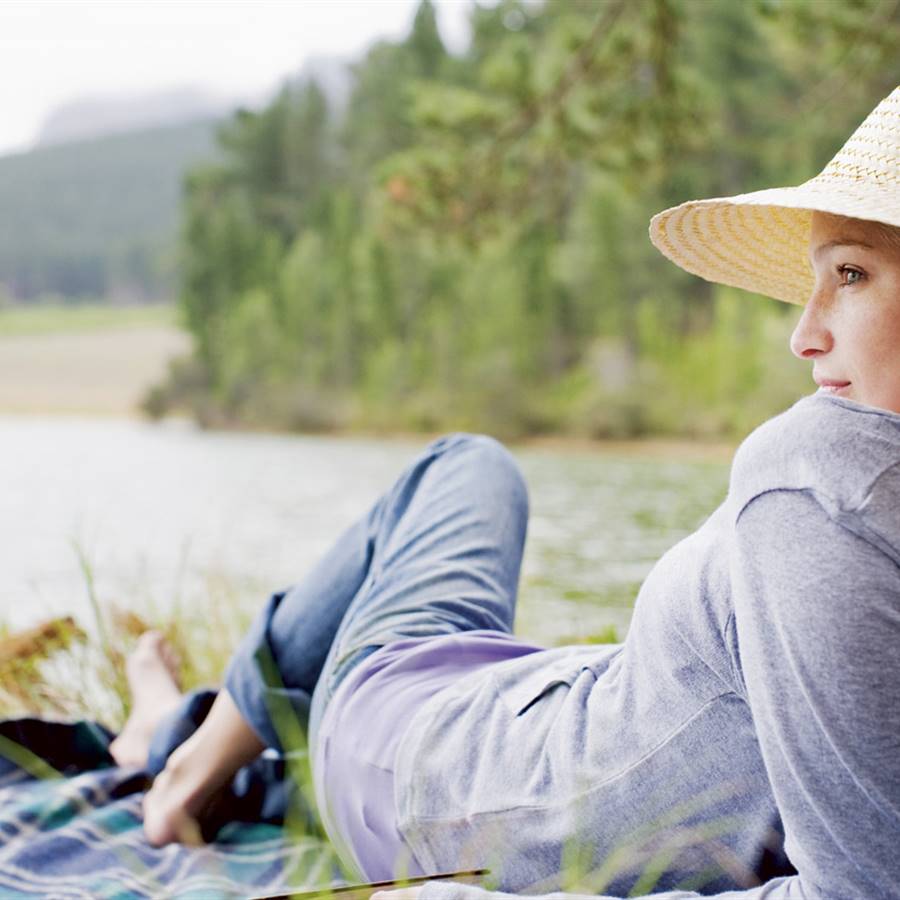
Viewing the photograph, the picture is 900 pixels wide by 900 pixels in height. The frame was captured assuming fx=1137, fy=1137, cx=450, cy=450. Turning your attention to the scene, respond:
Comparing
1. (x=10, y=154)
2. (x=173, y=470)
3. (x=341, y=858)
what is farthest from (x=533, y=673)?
(x=10, y=154)

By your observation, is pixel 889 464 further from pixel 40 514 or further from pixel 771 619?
pixel 40 514

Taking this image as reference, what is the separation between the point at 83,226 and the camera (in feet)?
63.0

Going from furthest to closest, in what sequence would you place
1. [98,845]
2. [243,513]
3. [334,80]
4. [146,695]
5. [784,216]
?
[334,80] → [243,513] → [146,695] → [98,845] → [784,216]

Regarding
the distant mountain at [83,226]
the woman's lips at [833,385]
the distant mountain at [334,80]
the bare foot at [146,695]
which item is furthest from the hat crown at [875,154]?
the distant mountain at [83,226]

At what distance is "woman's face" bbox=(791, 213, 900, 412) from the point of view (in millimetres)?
587

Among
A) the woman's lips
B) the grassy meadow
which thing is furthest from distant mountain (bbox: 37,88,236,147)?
the woman's lips

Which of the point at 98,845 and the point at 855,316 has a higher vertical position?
the point at 855,316

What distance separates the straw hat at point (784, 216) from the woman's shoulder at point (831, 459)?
10 cm

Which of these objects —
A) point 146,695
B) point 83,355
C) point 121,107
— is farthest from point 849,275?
point 121,107

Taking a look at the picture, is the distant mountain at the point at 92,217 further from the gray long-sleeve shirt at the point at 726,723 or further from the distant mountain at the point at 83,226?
the gray long-sleeve shirt at the point at 726,723

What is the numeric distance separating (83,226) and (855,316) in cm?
2001

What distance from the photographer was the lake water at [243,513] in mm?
1816

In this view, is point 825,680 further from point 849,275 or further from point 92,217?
point 92,217

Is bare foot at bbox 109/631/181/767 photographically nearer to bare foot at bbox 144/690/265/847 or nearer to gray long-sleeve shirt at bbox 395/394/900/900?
bare foot at bbox 144/690/265/847
